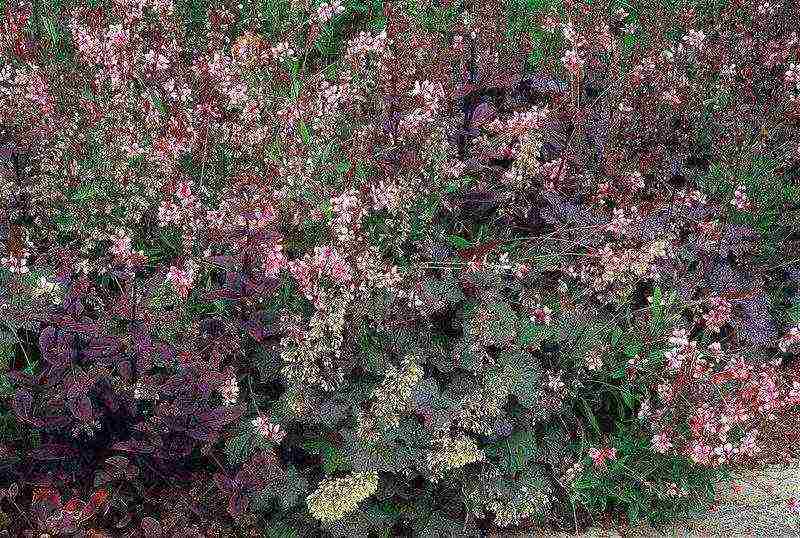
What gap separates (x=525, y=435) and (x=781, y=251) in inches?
42.0

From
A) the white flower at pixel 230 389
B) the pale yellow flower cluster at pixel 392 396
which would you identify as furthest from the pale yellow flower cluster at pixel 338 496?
the white flower at pixel 230 389

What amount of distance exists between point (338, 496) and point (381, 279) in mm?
550

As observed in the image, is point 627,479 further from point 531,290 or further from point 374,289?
point 374,289

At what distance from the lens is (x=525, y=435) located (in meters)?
2.59

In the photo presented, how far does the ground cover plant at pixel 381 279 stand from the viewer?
7.22ft

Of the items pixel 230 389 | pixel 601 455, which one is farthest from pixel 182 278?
pixel 601 455

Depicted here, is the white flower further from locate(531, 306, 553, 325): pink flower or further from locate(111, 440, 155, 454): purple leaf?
locate(531, 306, 553, 325): pink flower

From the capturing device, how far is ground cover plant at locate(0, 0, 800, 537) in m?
2.20

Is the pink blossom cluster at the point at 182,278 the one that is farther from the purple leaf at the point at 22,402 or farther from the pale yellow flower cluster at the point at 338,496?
the pale yellow flower cluster at the point at 338,496

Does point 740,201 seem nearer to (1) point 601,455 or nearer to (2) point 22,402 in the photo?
(1) point 601,455

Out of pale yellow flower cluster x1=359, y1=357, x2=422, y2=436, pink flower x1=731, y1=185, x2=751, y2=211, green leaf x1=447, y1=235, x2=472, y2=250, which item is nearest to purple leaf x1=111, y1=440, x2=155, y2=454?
pale yellow flower cluster x1=359, y1=357, x2=422, y2=436

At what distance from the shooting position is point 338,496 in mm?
2148

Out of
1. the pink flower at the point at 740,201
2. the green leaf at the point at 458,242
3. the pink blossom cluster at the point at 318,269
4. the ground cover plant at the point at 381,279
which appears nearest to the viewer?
the pink blossom cluster at the point at 318,269

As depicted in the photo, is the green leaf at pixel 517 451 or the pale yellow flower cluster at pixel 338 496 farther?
the green leaf at pixel 517 451
